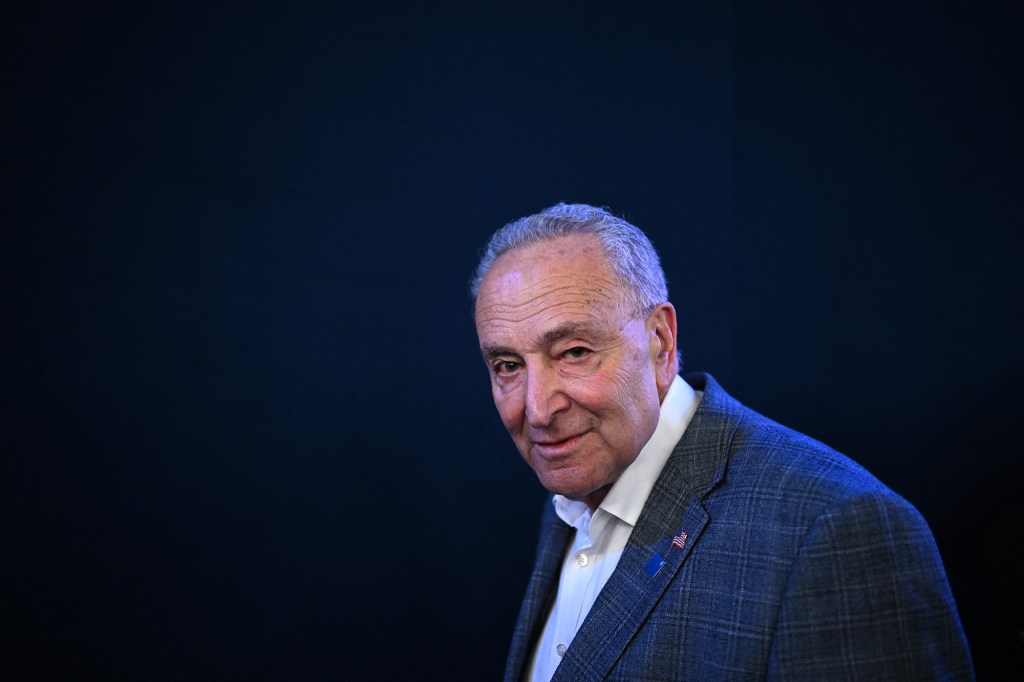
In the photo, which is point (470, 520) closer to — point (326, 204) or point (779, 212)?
point (326, 204)

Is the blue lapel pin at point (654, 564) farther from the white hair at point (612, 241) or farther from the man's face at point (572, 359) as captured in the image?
the white hair at point (612, 241)

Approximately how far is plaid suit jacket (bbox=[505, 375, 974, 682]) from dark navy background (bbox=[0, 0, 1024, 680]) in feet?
2.10

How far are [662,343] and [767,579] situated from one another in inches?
20.1

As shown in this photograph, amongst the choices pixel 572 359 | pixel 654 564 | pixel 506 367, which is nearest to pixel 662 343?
pixel 572 359

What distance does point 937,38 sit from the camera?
184cm

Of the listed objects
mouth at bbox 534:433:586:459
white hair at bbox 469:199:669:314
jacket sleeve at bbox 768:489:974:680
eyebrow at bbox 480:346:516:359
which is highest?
white hair at bbox 469:199:669:314

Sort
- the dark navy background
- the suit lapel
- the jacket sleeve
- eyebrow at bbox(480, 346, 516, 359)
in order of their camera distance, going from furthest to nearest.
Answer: the dark navy background → eyebrow at bbox(480, 346, 516, 359) → the suit lapel → the jacket sleeve

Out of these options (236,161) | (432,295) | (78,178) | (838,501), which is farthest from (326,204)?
(838,501)

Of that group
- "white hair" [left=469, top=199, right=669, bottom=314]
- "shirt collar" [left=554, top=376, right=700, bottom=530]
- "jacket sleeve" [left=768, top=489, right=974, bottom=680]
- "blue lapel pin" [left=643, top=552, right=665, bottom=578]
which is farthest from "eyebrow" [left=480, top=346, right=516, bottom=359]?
Answer: "jacket sleeve" [left=768, top=489, right=974, bottom=680]

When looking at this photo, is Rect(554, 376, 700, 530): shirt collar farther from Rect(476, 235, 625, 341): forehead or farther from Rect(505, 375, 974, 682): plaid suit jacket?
Rect(476, 235, 625, 341): forehead

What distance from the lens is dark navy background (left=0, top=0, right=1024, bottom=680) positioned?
1688mm

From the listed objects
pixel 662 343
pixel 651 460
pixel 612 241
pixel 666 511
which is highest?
pixel 612 241

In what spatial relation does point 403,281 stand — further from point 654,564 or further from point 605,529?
point 654,564

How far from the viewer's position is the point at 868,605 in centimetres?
117
